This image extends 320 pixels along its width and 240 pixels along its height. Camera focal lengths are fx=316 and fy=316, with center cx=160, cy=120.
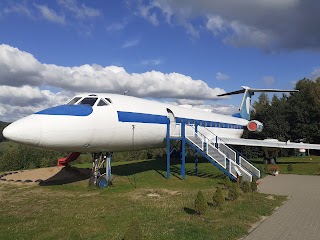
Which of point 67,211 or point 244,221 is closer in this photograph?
point 244,221

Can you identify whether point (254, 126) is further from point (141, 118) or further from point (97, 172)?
point (97, 172)

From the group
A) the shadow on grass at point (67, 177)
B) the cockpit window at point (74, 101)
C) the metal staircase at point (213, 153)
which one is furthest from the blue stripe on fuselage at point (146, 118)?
the shadow on grass at point (67, 177)

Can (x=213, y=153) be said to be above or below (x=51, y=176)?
above

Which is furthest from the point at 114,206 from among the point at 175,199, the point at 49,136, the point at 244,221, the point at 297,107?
the point at 297,107

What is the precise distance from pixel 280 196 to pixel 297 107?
4275cm

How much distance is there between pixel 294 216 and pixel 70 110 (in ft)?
32.6

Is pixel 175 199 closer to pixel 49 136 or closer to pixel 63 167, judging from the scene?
pixel 49 136

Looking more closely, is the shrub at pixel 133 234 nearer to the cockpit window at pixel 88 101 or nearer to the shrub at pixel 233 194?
the shrub at pixel 233 194

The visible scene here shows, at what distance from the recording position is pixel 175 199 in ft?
45.9

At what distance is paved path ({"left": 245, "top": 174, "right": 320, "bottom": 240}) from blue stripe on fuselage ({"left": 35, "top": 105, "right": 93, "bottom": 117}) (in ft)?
28.5

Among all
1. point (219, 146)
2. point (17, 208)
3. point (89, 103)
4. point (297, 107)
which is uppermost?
point (297, 107)

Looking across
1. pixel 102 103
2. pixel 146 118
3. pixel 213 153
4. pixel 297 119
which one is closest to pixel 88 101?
pixel 102 103

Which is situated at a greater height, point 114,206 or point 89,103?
point 89,103

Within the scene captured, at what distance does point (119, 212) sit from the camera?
1164 centimetres
